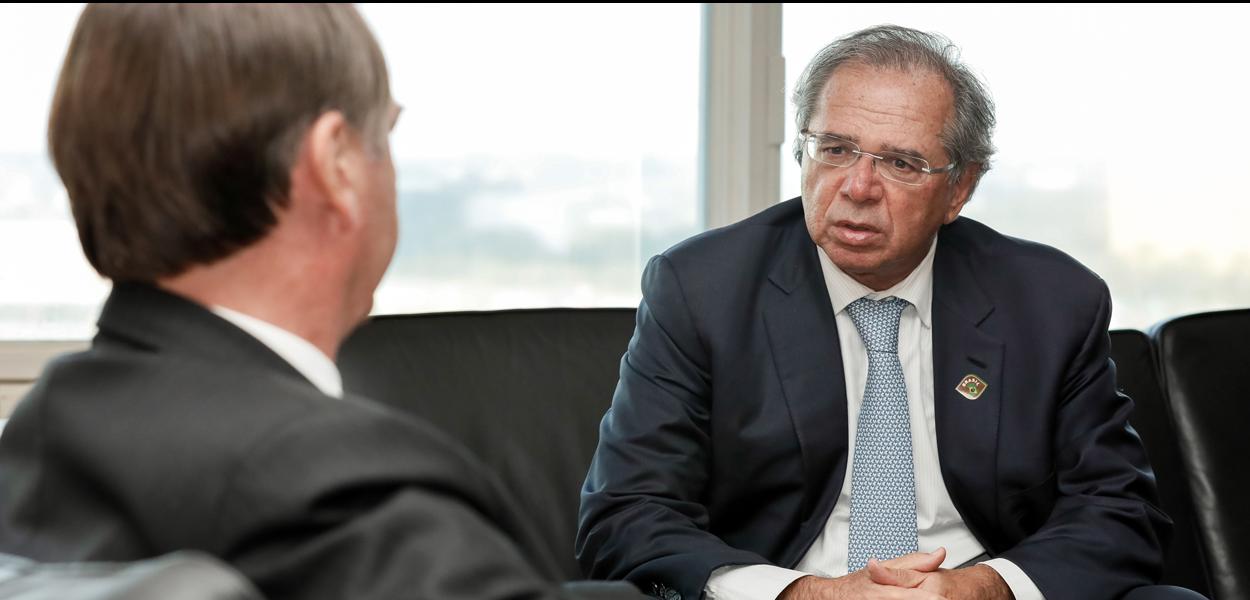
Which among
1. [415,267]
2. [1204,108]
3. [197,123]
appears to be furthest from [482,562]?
[1204,108]

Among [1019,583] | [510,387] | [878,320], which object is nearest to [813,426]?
[878,320]

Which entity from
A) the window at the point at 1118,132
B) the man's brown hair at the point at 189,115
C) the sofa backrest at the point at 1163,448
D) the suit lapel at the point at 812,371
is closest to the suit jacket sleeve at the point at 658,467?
the suit lapel at the point at 812,371

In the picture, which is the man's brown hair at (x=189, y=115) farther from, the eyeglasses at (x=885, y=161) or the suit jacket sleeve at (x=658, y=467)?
the eyeglasses at (x=885, y=161)

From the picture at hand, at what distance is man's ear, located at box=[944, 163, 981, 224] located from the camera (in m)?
2.21

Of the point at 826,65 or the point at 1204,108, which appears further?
the point at 1204,108

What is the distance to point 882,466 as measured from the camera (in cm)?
208

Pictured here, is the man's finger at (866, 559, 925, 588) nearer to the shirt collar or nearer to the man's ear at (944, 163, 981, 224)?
the shirt collar

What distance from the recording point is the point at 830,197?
82.4 inches

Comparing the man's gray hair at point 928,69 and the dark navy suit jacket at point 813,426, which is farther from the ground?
the man's gray hair at point 928,69

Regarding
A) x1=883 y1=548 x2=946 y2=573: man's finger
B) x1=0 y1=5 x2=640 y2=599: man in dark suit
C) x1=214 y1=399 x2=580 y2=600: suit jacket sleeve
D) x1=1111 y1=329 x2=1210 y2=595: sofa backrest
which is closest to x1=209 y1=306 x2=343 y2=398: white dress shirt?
x1=0 y1=5 x2=640 y2=599: man in dark suit

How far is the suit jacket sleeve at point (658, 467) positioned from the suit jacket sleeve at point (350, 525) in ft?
3.71

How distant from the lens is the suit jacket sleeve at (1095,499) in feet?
6.52

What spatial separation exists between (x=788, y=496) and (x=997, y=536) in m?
0.36

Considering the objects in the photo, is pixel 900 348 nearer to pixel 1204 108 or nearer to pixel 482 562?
pixel 482 562
